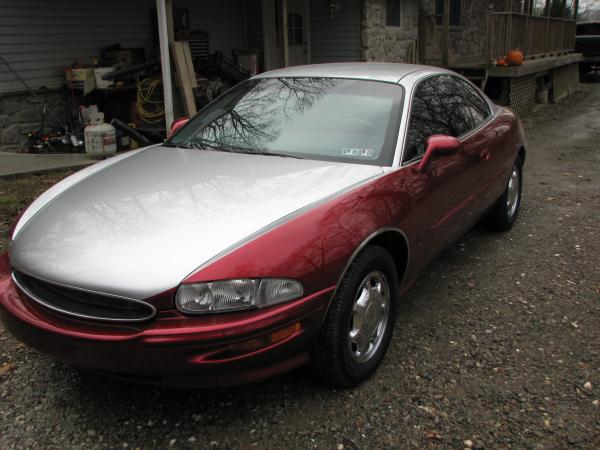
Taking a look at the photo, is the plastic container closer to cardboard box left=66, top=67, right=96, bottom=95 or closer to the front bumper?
cardboard box left=66, top=67, right=96, bottom=95

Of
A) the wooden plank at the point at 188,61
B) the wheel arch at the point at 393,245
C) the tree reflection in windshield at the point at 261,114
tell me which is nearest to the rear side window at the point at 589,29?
the wooden plank at the point at 188,61

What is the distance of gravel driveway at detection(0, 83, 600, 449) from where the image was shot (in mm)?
2613

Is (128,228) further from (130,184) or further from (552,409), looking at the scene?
(552,409)

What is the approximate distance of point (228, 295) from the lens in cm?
233

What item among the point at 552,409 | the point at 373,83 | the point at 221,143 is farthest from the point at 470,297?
the point at 221,143

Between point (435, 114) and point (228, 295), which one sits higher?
point (435, 114)

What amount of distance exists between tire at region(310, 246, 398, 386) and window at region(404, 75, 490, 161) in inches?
30.0

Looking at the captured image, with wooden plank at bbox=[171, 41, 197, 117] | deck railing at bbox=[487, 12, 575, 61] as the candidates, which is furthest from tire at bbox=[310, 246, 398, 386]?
deck railing at bbox=[487, 12, 575, 61]

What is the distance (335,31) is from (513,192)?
339 inches

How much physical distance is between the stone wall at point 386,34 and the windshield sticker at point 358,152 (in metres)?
9.89

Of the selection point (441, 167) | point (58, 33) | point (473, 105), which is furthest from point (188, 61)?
point (441, 167)

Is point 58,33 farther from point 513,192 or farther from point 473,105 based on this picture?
point 513,192

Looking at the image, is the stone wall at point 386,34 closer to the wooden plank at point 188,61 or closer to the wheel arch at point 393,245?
the wooden plank at point 188,61

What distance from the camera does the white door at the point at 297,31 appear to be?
1339cm
